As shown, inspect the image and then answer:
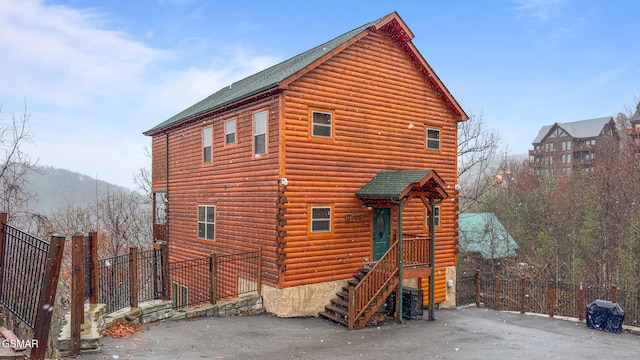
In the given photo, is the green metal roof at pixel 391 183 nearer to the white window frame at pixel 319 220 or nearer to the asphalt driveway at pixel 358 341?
the white window frame at pixel 319 220

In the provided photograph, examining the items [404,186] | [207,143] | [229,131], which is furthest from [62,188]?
[404,186]

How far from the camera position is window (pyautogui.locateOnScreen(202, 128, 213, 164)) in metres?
17.3

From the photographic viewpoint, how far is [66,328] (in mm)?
8305

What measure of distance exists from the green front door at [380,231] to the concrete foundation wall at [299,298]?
6.96 feet

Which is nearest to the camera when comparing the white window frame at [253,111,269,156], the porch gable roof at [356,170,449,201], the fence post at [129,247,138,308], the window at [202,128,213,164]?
the fence post at [129,247,138,308]

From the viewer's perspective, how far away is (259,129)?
1443cm

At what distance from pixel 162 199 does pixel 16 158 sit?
9295mm

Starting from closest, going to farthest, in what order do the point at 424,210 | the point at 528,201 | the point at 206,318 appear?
the point at 206,318
the point at 424,210
the point at 528,201

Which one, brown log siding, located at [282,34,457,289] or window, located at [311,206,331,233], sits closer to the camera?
brown log siding, located at [282,34,457,289]

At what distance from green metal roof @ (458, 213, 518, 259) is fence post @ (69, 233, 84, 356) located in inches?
1143

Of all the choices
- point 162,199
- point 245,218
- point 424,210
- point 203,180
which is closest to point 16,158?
point 162,199

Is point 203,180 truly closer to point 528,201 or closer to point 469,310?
point 469,310

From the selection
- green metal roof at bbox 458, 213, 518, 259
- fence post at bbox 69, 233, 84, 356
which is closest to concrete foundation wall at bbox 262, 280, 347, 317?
fence post at bbox 69, 233, 84, 356

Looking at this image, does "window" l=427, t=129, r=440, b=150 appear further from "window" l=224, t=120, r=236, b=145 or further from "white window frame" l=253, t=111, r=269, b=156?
"window" l=224, t=120, r=236, b=145
